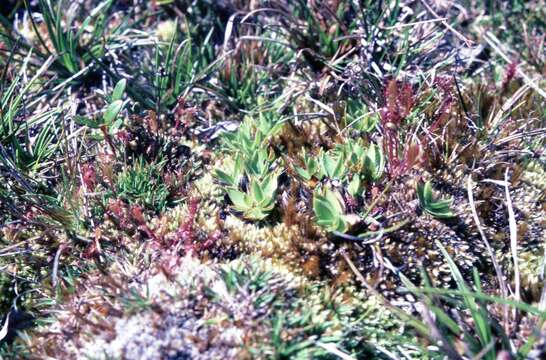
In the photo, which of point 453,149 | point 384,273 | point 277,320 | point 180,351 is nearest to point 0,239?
point 180,351

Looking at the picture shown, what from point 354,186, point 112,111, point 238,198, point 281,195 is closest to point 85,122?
point 112,111

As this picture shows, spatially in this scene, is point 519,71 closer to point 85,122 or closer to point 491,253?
point 491,253

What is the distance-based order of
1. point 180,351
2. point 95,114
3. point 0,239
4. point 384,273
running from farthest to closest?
point 95,114 < point 0,239 < point 384,273 < point 180,351

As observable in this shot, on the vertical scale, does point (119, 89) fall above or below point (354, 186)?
above

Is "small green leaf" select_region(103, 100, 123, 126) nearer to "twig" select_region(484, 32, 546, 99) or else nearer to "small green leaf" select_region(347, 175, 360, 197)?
"small green leaf" select_region(347, 175, 360, 197)

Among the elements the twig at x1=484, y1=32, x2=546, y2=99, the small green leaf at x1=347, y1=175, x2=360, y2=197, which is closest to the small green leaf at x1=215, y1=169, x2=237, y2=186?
the small green leaf at x1=347, y1=175, x2=360, y2=197

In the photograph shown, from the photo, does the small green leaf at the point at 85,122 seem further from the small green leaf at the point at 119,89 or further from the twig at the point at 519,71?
the twig at the point at 519,71

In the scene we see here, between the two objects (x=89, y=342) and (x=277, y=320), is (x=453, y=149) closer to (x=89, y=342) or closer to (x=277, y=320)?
(x=277, y=320)

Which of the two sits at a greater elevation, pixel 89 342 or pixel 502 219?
pixel 502 219
